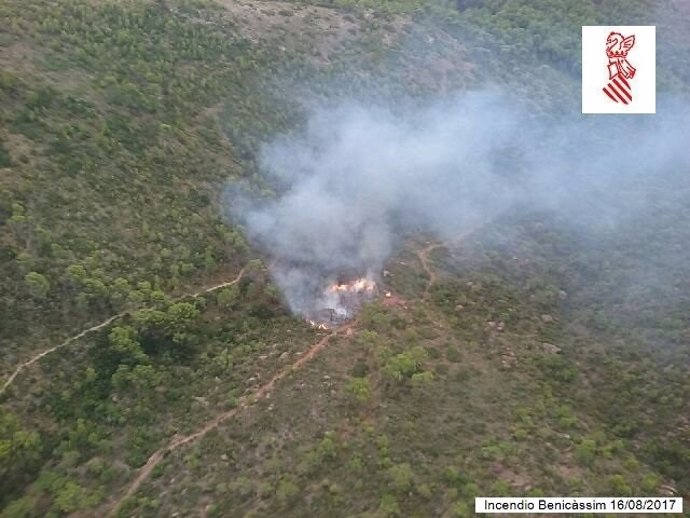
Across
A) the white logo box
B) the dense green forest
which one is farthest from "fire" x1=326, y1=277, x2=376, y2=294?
the white logo box

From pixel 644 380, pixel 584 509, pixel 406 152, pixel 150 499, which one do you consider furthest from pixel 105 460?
pixel 406 152

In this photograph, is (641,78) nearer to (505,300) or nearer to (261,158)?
(505,300)

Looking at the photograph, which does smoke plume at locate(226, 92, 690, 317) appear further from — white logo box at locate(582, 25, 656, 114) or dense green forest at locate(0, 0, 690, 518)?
dense green forest at locate(0, 0, 690, 518)

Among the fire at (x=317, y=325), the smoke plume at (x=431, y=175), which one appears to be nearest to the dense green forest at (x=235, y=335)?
the fire at (x=317, y=325)

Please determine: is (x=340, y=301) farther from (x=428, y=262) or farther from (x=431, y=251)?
(x=431, y=251)

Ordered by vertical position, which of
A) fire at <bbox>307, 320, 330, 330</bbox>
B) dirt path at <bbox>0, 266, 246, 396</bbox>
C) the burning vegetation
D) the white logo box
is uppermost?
the white logo box

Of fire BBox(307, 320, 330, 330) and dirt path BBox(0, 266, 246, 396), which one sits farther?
fire BBox(307, 320, 330, 330)
